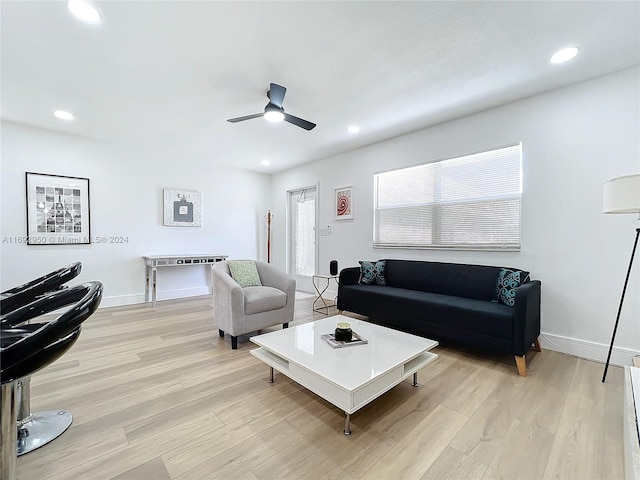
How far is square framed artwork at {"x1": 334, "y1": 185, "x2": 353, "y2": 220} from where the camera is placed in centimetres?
463

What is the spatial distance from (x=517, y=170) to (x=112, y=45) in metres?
3.82

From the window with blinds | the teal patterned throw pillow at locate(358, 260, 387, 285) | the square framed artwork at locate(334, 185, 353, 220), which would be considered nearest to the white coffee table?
the teal patterned throw pillow at locate(358, 260, 387, 285)

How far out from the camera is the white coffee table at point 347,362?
5.06ft

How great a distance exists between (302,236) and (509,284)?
3834mm

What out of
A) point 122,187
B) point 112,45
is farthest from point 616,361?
point 122,187

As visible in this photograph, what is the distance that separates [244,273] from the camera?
3361 millimetres

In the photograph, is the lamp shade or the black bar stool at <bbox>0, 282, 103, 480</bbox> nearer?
the black bar stool at <bbox>0, 282, 103, 480</bbox>

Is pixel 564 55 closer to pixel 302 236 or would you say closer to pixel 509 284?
pixel 509 284

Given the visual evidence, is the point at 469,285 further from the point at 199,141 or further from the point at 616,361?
the point at 199,141

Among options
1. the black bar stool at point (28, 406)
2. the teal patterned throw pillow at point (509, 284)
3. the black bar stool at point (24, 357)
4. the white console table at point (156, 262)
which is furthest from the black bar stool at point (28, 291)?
the teal patterned throw pillow at point (509, 284)

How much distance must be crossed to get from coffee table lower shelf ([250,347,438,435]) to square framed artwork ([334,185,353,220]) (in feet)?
9.67

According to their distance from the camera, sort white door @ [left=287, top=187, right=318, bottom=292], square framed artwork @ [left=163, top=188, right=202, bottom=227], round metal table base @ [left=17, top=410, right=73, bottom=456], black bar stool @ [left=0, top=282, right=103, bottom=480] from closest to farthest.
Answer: black bar stool @ [left=0, top=282, right=103, bottom=480] → round metal table base @ [left=17, top=410, right=73, bottom=456] → square framed artwork @ [left=163, top=188, right=202, bottom=227] → white door @ [left=287, top=187, right=318, bottom=292]

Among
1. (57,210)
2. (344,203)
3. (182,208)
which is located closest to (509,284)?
(344,203)

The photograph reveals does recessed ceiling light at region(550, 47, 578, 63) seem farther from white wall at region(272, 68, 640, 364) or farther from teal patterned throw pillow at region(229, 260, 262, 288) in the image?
teal patterned throw pillow at region(229, 260, 262, 288)
